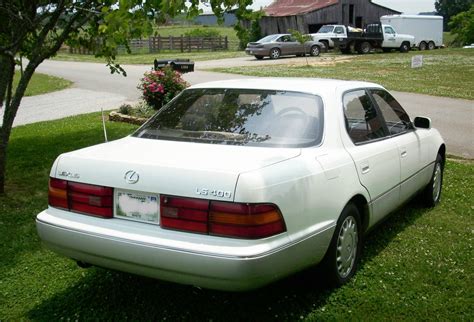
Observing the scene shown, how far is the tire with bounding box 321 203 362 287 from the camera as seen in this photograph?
3.82m

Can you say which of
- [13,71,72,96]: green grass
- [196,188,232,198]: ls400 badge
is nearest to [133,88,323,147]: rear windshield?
[196,188,232,198]: ls400 badge

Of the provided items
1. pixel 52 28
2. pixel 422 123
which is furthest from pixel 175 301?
pixel 52 28

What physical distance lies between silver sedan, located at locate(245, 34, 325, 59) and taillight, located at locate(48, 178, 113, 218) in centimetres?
3091

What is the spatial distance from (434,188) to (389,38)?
1303 inches

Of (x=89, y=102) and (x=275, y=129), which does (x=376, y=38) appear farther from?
(x=275, y=129)

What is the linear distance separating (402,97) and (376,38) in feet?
70.4

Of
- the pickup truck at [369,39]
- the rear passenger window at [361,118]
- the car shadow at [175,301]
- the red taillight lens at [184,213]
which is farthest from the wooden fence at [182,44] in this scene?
the red taillight lens at [184,213]

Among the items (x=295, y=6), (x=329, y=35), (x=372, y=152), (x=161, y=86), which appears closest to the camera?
(x=372, y=152)

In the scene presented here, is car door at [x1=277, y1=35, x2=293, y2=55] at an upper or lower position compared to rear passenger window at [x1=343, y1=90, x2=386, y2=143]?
upper

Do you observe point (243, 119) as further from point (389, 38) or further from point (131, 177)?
point (389, 38)

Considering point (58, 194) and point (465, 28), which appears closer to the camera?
point (58, 194)

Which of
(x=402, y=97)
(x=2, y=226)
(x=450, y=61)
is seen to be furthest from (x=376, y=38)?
(x=2, y=226)

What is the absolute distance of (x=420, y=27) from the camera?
40594mm

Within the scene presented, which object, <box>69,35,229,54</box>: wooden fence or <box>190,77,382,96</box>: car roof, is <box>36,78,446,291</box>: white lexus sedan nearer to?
<box>190,77,382,96</box>: car roof
